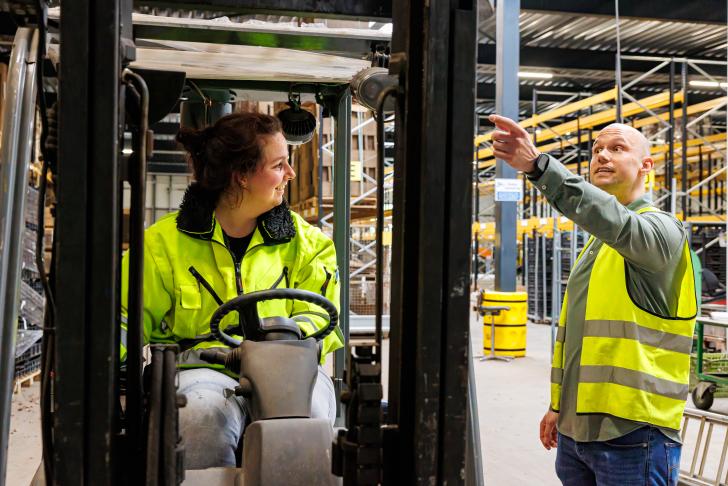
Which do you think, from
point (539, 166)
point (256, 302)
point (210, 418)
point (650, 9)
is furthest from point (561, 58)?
point (210, 418)

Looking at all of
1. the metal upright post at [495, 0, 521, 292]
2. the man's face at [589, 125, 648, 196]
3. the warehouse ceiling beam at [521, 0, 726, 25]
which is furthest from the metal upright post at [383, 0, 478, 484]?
the warehouse ceiling beam at [521, 0, 726, 25]

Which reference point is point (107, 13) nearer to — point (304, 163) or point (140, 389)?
point (140, 389)

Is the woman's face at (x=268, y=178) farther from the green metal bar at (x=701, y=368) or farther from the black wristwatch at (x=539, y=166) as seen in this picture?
the green metal bar at (x=701, y=368)

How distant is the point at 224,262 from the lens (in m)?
2.87

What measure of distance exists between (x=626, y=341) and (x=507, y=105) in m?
8.23

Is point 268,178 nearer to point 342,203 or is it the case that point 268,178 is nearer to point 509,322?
point 342,203

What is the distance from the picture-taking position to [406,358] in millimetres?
1962

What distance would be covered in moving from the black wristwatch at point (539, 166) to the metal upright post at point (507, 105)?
26.7 ft

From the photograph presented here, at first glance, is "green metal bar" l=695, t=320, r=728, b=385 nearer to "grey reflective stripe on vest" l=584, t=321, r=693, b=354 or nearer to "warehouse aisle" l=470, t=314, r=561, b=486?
"warehouse aisle" l=470, t=314, r=561, b=486

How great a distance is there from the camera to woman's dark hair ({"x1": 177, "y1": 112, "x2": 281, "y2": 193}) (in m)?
3.08

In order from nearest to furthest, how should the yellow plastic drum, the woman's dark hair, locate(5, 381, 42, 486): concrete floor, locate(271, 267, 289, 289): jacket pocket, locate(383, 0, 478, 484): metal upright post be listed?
locate(383, 0, 478, 484): metal upright post < locate(271, 267, 289, 289): jacket pocket < the woman's dark hair < locate(5, 381, 42, 486): concrete floor < the yellow plastic drum

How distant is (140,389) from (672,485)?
227 centimetres

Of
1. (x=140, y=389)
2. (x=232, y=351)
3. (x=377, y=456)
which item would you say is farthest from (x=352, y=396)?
(x=232, y=351)

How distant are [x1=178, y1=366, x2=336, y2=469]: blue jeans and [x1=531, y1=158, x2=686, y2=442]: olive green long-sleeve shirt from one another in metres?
1.19
